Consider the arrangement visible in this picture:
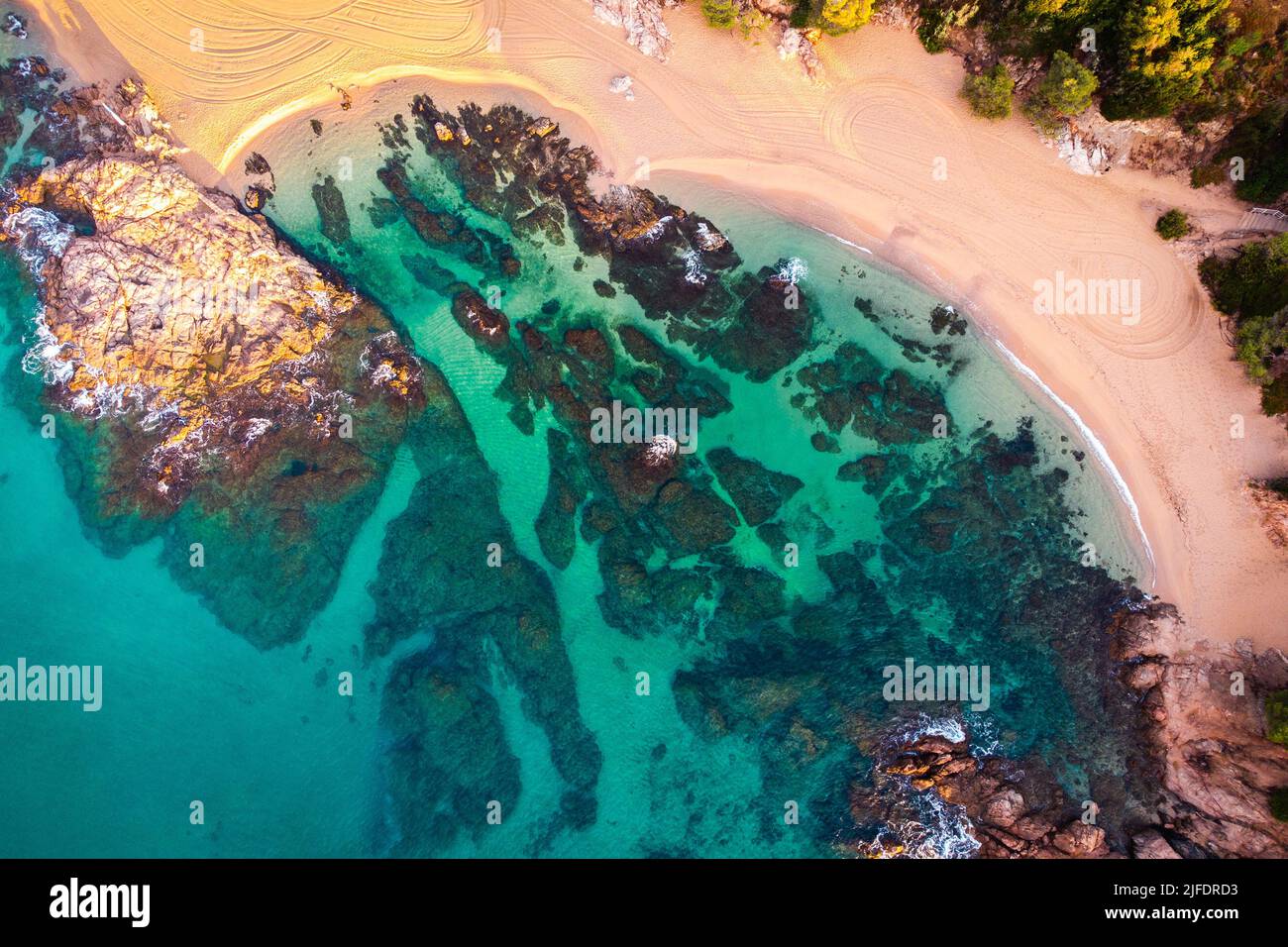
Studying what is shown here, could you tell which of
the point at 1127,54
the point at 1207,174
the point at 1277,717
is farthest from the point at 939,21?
the point at 1277,717

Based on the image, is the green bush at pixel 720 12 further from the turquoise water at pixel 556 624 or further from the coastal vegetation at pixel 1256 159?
the coastal vegetation at pixel 1256 159

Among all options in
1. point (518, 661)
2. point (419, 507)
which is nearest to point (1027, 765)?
point (518, 661)

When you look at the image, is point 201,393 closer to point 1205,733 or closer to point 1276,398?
point 1205,733

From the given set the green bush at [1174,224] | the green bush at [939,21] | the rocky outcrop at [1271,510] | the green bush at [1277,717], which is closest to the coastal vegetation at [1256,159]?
the green bush at [1174,224]

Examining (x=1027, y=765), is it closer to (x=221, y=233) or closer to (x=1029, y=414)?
(x=1029, y=414)

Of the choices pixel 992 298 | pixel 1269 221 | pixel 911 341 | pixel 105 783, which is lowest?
pixel 105 783

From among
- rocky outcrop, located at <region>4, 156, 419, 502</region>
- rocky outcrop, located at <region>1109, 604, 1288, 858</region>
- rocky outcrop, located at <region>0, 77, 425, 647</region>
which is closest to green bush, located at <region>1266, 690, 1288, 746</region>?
rocky outcrop, located at <region>1109, 604, 1288, 858</region>
